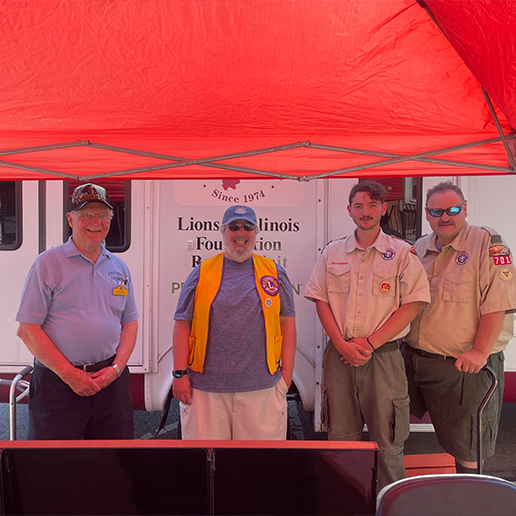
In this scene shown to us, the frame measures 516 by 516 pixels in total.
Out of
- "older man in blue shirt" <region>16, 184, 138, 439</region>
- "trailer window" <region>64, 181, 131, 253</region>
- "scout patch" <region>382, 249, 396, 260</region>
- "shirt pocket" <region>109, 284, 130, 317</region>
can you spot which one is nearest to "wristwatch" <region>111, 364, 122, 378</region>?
"older man in blue shirt" <region>16, 184, 138, 439</region>

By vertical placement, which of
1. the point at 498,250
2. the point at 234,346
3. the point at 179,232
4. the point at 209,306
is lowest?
the point at 234,346

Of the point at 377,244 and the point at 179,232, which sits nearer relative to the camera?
the point at 377,244

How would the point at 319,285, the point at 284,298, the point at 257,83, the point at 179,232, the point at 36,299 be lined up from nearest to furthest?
1. the point at 257,83
2. the point at 36,299
3. the point at 284,298
4. the point at 319,285
5. the point at 179,232

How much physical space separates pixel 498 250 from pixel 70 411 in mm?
2697

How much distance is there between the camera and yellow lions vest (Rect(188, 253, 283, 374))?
256 centimetres

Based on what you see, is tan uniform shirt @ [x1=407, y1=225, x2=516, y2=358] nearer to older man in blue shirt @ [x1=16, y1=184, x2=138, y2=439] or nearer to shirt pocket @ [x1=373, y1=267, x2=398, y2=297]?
shirt pocket @ [x1=373, y1=267, x2=398, y2=297]

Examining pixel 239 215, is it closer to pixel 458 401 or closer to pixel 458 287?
pixel 458 287

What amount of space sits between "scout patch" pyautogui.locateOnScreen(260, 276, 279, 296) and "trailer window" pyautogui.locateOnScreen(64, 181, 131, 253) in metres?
1.32

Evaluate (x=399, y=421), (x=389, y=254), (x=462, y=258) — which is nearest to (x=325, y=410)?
(x=399, y=421)

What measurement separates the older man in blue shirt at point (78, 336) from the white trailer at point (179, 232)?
2.62 ft

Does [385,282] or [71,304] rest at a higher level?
[385,282]

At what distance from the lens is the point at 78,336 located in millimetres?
2387

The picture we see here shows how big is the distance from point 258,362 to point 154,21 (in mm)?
1891

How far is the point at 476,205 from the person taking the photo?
3.38 metres
